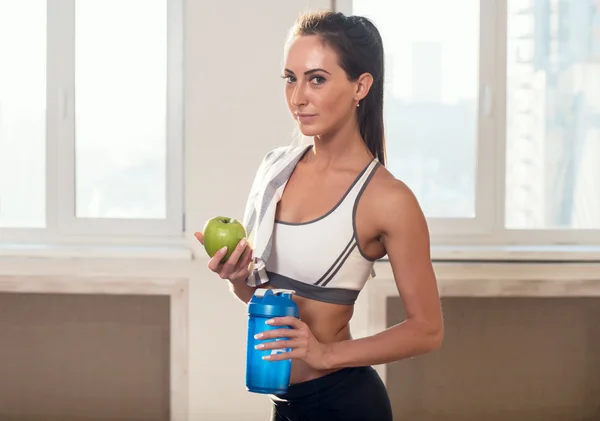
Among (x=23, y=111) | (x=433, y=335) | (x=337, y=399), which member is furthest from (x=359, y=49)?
(x=23, y=111)

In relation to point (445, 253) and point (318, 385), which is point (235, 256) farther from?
point (445, 253)

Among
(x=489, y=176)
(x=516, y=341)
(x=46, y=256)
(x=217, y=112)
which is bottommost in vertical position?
(x=516, y=341)

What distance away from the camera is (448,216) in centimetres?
313

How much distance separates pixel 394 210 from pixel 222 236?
30cm

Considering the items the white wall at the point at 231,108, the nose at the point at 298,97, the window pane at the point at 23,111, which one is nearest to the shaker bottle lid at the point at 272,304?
the nose at the point at 298,97

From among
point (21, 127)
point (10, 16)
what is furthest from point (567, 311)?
point (10, 16)

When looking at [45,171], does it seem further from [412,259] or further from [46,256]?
[412,259]

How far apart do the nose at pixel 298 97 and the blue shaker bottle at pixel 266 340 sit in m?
0.33

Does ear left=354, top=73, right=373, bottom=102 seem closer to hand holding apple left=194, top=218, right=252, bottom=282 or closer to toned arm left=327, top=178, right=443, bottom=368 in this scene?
toned arm left=327, top=178, right=443, bottom=368

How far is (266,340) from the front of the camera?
47.4 inches

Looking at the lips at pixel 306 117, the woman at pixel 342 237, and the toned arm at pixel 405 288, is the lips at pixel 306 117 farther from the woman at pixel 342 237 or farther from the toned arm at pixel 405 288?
the toned arm at pixel 405 288

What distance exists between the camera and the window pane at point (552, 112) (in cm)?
Answer: 311

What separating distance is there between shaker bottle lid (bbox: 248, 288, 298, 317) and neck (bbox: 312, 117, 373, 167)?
0.34 meters

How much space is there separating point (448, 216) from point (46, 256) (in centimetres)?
152
